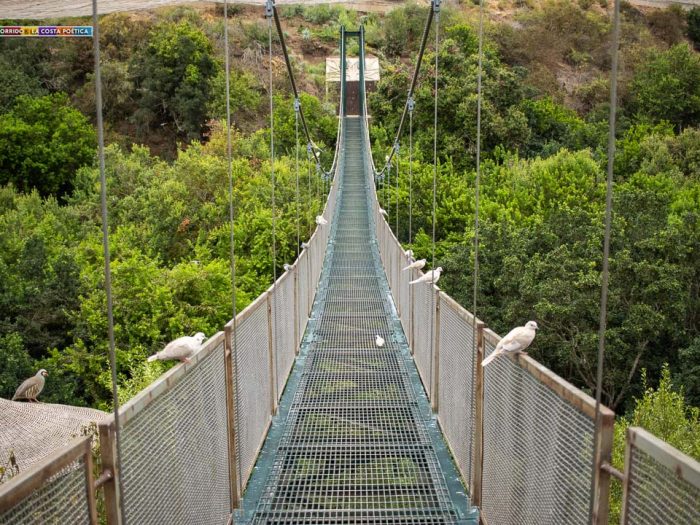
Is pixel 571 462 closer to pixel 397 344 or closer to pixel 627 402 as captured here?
pixel 397 344

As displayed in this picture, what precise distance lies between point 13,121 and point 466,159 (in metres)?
14.7

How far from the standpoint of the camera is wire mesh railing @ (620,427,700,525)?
1.19 metres

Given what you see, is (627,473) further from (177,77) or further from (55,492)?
(177,77)

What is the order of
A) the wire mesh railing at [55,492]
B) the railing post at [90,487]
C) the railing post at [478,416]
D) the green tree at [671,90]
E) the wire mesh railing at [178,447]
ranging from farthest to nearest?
the green tree at [671,90] → the railing post at [478,416] → the wire mesh railing at [178,447] → the railing post at [90,487] → the wire mesh railing at [55,492]

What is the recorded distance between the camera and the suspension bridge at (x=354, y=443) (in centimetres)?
142

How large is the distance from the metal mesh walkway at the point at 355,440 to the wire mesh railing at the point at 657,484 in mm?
1572

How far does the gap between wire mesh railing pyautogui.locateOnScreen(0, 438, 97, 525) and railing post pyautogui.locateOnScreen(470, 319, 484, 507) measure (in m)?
1.63

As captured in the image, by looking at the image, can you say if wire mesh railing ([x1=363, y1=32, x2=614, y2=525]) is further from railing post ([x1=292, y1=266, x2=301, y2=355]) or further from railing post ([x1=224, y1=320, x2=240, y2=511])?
railing post ([x1=292, y1=266, x2=301, y2=355])

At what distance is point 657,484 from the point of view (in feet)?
4.34

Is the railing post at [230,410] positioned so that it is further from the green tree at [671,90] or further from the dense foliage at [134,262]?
the green tree at [671,90]

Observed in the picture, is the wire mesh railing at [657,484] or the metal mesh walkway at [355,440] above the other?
the wire mesh railing at [657,484]

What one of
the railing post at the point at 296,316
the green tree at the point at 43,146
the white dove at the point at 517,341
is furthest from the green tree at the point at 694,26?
the white dove at the point at 517,341

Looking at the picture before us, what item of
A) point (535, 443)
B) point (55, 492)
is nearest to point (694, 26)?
point (535, 443)

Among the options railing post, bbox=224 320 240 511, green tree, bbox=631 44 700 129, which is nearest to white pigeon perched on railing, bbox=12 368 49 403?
railing post, bbox=224 320 240 511
